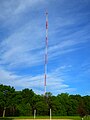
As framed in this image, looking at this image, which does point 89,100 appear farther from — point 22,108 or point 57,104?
point 22,108

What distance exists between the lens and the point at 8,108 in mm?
115312

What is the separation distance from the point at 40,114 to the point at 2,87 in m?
25.8

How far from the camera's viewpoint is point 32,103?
130000 mm

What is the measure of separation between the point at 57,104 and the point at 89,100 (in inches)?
1118

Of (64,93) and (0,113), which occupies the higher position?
(64,93)

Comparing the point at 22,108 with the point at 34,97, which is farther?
the point at 34,97

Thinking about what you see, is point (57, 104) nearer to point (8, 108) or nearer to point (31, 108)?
point (31, 108)

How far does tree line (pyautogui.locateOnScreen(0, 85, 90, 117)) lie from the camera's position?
108 metres

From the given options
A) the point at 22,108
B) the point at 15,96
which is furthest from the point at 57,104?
the point at 15,96

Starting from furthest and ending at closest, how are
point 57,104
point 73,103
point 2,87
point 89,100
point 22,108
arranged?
1. point 89,100
2. point 73,103
3. point 57,104
4. point 22,108
5. point 2,87

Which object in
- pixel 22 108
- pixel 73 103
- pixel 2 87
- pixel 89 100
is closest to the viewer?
pixel 2 87

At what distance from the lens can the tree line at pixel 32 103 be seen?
107688mm

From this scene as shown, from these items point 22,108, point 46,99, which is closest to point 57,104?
point 46,99

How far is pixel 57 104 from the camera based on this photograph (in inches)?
5089
